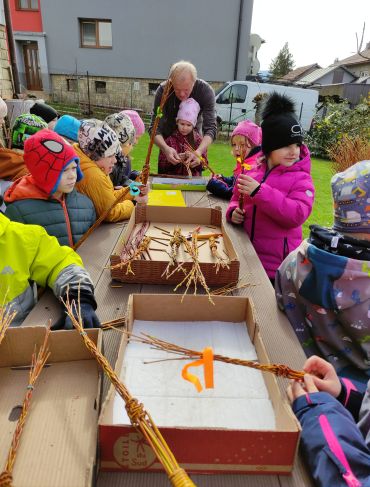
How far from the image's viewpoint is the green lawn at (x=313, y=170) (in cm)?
616

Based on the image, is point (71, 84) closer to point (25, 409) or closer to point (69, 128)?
point (69, 128)

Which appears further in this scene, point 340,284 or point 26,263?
point 26,263

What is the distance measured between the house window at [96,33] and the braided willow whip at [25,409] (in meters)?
18.0

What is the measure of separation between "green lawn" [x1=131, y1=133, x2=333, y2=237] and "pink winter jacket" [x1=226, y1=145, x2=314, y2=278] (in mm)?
3215

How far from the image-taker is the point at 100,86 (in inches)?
672

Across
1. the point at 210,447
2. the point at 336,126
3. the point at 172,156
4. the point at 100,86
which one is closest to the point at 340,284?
the point at 210,447

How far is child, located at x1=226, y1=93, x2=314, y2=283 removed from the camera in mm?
2035

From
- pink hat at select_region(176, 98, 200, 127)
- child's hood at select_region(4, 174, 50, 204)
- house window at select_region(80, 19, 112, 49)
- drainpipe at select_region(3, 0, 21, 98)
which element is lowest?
child's hood at select_region(4, 174, 50, 204)

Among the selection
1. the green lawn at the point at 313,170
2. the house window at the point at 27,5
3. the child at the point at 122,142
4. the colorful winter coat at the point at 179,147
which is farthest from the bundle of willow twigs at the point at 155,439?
the house window at the point at 27,5

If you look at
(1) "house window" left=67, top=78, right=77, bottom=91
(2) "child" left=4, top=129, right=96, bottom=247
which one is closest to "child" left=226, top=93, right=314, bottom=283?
(2) "child" left=4, top=129, right=96, bottom=247

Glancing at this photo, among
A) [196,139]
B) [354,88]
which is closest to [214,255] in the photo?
[196,139]

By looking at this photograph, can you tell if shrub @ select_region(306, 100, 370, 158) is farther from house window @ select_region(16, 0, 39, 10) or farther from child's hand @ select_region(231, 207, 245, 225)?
house window @ select_region(16, 0, 39, 10)

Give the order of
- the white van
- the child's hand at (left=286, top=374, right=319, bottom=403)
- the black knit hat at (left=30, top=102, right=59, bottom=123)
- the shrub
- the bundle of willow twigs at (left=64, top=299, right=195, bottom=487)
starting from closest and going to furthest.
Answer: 1. the bundle of willow twigs at (left=64, top=299, right=195, bottom=487)
2. the child's hand at (left=286, top=374, right=319, bottom=403)
3. the black knit hat at (left=30, top=102, right=59, bottom=123)
4. the shrub
5. the white van

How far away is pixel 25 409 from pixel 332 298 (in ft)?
3.38
